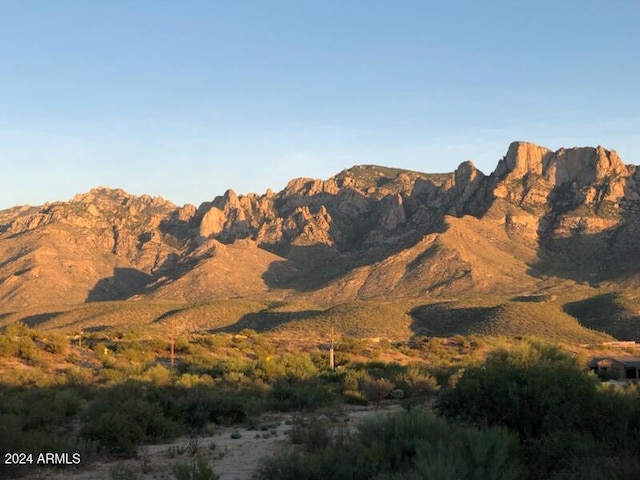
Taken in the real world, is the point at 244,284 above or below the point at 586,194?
below

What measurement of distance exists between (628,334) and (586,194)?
71.8 metres

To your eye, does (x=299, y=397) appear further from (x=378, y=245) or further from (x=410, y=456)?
(x=378, y=245)

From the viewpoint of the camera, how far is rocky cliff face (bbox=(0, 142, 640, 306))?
122 metres

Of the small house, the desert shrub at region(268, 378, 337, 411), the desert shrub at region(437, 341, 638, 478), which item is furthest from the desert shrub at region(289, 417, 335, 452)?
the small house

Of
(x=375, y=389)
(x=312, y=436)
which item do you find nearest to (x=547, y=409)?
(x=312, y=436)

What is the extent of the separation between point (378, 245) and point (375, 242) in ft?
11.4

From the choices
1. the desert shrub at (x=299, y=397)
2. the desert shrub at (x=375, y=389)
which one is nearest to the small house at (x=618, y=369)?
the desert shrub at (x=375, y=389)

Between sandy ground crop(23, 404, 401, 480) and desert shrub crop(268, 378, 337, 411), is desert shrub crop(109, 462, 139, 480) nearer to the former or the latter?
sandy ground crop(23, 404, 401, 480)

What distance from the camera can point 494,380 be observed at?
1439cm

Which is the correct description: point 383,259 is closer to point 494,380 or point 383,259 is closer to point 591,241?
point 591,241

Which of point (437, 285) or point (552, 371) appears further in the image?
point (437, 285)

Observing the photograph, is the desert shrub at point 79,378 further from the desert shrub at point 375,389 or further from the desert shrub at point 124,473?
the desert shrub at point 124,473

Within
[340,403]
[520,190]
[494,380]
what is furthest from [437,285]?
[494,380]

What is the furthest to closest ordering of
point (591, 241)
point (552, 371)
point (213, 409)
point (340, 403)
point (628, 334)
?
point (591, 241)
point (628, 334)
point (340, 403)
point (213, 409)
point (552, 371)
